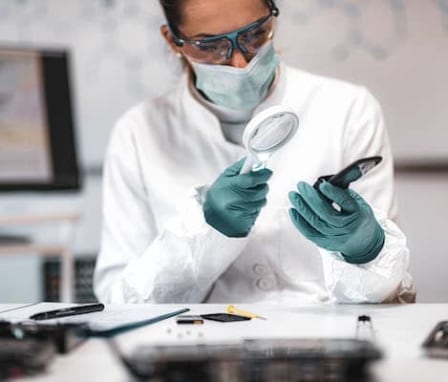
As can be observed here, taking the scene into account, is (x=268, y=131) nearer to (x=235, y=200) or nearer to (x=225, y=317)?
(x=235, y=200)

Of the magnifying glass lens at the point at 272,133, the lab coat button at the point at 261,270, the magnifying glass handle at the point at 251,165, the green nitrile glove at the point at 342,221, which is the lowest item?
the lab coat button at the point at 261,270

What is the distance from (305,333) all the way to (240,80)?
565mm

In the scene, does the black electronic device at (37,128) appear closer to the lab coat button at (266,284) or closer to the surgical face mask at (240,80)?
the surgical face mask at (240,80)

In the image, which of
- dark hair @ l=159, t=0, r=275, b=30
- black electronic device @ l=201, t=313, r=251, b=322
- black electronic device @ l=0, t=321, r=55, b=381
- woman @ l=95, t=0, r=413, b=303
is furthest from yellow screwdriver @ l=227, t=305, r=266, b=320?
dark hair @ l=159, t=0, r=275, b=30

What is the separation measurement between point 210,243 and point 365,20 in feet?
4.68

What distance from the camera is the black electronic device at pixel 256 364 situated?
48cm

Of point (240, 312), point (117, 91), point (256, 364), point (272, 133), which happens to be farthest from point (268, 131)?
point (117, 91)

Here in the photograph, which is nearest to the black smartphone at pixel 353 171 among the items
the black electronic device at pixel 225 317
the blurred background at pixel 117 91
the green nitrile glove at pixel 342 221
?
the green nitrile glove at pixel 342 221

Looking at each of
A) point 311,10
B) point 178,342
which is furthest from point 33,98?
point 178,342

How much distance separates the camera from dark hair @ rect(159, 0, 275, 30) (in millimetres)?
1181

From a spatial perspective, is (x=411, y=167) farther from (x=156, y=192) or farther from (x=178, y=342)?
(x=178, y=342)

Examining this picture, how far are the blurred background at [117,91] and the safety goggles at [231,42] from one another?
1.04 meters

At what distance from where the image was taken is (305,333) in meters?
0.74

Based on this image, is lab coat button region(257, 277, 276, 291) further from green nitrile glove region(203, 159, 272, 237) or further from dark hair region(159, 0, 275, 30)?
dark hair region(159, 0, 275, 30)
